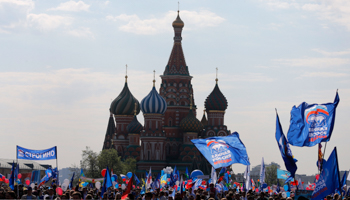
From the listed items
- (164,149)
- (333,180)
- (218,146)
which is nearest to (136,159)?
(164,149)

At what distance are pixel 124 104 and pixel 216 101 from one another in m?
11.7

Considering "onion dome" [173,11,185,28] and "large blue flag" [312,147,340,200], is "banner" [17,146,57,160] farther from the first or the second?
"onion dome" [173,11,185,28]

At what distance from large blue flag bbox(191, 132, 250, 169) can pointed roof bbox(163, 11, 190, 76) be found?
5685 centimetres

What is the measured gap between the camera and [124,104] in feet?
253

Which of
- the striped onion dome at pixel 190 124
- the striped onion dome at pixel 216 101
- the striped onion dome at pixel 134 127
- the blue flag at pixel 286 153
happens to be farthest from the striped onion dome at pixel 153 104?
the blue flag at pixel 286 153

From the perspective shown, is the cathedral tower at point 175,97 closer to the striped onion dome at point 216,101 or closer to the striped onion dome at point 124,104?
the striped onion dome at point 216,101

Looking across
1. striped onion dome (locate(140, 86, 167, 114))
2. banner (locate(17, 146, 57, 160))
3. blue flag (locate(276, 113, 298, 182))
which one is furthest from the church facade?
blue flag (locate(276, 113, 298, 182))

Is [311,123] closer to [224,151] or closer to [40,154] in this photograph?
[224,151]

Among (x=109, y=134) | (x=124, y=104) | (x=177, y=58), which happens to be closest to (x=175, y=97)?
(x=177, y=58)

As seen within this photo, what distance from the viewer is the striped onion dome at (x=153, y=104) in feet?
231

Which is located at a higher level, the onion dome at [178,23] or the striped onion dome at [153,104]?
the onion dome at [178,23]

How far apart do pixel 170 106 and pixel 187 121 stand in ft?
11.2

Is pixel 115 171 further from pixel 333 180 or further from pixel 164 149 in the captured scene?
pixel 333 180

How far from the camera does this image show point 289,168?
14.5m
